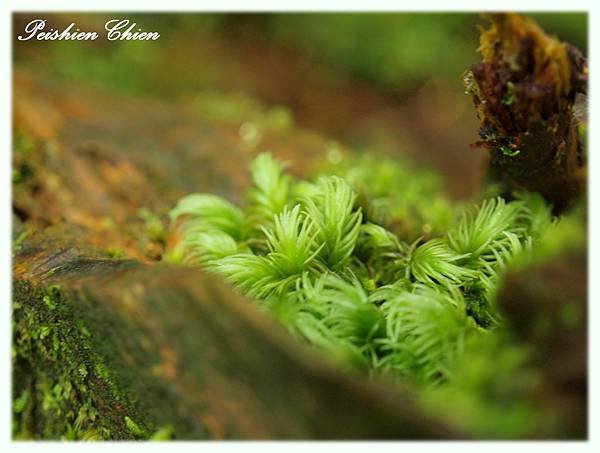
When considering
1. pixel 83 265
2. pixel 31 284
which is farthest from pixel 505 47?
pixel 31 284

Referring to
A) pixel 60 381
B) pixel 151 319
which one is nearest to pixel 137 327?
pixel 151 319

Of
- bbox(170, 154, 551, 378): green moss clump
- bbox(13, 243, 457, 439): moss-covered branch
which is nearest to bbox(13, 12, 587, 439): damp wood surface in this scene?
bbox(13, 243, 457, 439): moss-covered branch

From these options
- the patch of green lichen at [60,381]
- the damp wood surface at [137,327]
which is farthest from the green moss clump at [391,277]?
the patch of green lichen at [60,381]

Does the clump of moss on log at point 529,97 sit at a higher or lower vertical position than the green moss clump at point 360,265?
higher

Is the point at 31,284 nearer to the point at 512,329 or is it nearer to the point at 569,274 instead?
the point at 512,329

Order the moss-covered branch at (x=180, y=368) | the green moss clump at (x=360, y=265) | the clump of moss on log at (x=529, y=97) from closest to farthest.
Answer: the moss-covered branch at (x=180, y=368) → the green moss clump at (x=360, y=265) → the clump of moss on log at (x=529, y=97)

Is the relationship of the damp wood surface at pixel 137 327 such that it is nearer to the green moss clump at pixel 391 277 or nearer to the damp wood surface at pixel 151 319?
the damp wood surface at pixel 151 319
